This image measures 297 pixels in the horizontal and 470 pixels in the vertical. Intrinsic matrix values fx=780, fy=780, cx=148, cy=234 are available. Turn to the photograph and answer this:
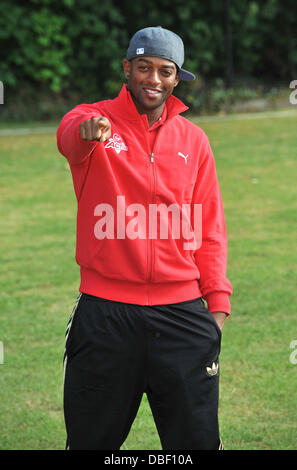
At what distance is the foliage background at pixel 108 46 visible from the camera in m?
23.2

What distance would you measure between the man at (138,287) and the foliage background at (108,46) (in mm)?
18713

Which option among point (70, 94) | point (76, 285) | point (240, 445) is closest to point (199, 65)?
point (70, 94)

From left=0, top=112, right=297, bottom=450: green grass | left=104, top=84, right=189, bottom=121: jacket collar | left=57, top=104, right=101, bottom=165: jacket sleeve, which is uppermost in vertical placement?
left=104, top=84, right=189, bottom=121: jacket collar

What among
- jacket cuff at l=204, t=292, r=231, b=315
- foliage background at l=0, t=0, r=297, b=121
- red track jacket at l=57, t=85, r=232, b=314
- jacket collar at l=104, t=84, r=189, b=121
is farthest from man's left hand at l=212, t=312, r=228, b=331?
foliage background at l=0, t=0, r=297, b=121

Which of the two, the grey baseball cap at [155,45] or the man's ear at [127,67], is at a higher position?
the grey baseball cap at [155,45]

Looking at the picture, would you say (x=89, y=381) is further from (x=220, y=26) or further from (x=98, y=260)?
(x=220, y=26)

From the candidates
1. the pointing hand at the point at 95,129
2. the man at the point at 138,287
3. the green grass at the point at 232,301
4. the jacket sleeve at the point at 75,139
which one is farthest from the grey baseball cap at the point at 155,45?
the green grass at the point at 232,301

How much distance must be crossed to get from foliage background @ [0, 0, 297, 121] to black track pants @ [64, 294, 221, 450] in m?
19.0

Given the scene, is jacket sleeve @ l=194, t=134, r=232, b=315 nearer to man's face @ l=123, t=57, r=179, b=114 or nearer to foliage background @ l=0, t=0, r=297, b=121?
man's face @ l=123, t=57, r=179, b=114

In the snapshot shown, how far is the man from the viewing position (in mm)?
2838

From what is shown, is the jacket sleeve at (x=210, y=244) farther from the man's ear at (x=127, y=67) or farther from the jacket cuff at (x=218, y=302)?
the man's ear at (x=127, y=67)

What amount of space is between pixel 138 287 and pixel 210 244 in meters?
0.40

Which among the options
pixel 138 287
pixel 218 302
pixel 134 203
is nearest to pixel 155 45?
pixel 134 203

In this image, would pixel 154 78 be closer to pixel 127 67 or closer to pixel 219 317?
pixel 127 67
